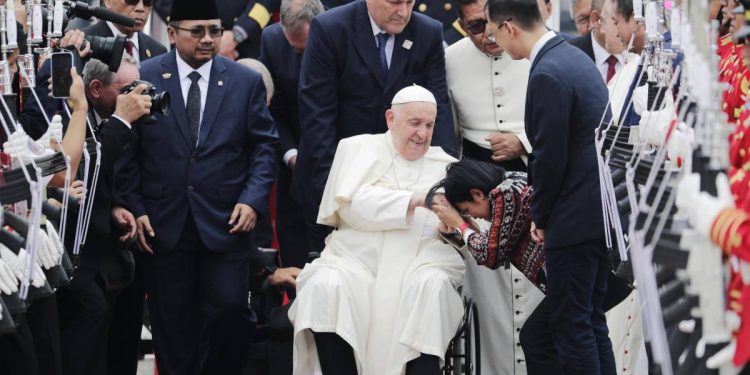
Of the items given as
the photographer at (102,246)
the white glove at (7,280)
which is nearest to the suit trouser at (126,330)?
the photographer at (102,246)

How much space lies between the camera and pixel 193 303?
6.89 m

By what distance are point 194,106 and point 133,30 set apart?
835 mm

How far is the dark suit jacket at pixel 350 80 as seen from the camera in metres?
7.10

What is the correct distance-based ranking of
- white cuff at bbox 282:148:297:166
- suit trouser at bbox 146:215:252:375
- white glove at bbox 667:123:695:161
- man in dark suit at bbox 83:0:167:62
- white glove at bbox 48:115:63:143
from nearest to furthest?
white glove at bbox 667:123:695:161, white glove at bbox 48:115:63:143, suit trouser at bbox 146:215:252:375, man in dark suit at bbox 83:0:167:62, white cuff at bbox 282:148:297:166

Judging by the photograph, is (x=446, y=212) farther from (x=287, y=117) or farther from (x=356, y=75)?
(x=287, y=117)

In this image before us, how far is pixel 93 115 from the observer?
6.53 metres

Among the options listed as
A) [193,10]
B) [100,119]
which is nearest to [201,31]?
[193,10]

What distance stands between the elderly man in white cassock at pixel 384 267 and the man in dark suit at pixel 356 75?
0.91 ft

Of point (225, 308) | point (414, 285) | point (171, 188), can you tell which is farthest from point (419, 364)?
point (171, 188)

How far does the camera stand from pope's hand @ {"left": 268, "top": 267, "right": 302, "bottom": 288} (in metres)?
7.12

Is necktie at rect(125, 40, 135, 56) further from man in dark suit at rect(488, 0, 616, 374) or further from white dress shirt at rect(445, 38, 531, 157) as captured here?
man in dark suit at rect(488, 0, 616, 374)

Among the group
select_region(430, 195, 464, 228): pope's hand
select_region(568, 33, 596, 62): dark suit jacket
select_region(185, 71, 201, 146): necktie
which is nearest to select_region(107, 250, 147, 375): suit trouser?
select_region(185, 71, 201, 146): necktie

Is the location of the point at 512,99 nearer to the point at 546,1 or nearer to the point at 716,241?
the point at 546,1

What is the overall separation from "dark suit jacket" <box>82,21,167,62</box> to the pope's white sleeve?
1.66m
